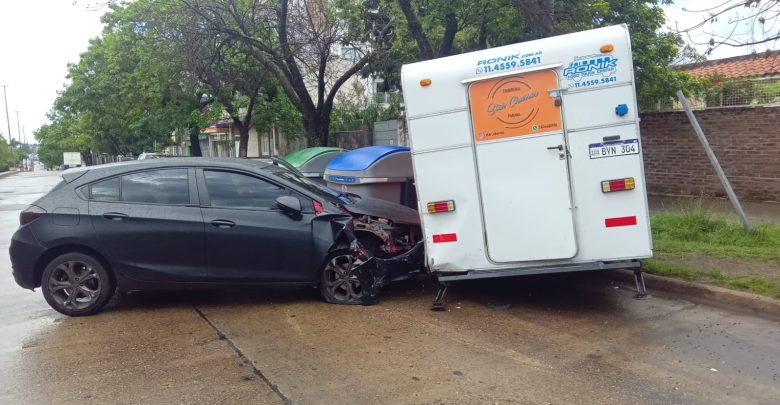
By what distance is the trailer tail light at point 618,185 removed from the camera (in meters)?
5.71

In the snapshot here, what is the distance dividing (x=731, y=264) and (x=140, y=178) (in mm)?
6729

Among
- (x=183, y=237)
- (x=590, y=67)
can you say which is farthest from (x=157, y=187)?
(x=590, y=67)

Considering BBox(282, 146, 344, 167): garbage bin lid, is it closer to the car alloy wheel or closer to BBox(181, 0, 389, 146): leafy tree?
BBox(181, 0, 389, 146): leafy tree

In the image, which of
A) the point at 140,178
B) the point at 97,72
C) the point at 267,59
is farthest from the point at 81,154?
the point at 140,178

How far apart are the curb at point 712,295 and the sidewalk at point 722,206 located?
317cm

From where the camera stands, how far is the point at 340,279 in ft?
21.5

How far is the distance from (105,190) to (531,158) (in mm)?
4400

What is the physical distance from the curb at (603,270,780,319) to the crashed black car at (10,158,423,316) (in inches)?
117

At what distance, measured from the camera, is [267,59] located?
52.1ft

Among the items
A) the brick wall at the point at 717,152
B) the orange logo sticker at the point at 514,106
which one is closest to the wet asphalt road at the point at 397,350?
the orange logo sticker at the point at 514,106

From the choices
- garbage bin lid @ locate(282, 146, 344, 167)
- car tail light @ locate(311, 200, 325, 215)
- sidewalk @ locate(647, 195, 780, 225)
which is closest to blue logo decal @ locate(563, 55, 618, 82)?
car tail light @ locate(311, 200, 325, 215)

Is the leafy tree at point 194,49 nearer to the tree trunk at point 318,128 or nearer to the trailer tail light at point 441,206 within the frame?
the tree trunk at point 318,128

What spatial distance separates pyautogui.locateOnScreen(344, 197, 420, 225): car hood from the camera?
23.4 ft

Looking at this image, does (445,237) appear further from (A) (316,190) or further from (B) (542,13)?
(B) (542,13)
